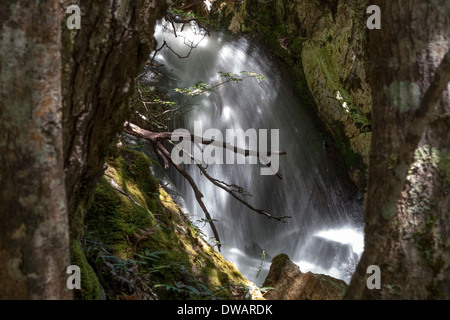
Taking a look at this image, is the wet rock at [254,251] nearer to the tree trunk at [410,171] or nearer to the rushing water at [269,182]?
the rushing water at [269,182]

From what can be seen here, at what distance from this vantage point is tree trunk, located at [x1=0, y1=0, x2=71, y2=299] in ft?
4.62

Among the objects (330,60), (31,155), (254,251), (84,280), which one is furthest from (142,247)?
(330,60)

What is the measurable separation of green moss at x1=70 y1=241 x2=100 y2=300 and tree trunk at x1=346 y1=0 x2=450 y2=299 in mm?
1277

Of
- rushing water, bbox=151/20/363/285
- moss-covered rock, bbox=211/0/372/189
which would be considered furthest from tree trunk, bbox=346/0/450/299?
moss-covered rock, bbox=211/0/372/189

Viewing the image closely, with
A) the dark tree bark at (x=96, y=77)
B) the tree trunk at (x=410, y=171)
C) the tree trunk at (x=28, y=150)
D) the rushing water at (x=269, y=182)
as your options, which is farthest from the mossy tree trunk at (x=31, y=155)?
the rushing water at (x=269, y=182)

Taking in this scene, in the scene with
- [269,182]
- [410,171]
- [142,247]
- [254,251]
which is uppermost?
[410,171]

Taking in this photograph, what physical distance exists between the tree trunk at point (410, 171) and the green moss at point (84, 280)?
1.28m

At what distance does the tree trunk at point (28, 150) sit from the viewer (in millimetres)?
1409

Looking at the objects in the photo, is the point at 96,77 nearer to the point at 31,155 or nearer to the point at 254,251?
the point at 31,155

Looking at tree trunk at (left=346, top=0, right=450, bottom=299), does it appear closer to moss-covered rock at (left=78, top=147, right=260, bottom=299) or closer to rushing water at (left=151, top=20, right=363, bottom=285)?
moss-covered rock at (left=78, top=147, right=260, bottom=299)

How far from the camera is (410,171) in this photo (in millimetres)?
1792

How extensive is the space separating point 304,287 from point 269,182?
401 cm

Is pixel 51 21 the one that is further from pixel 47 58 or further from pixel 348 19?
pixel 348 19

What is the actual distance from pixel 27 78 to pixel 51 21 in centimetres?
22
